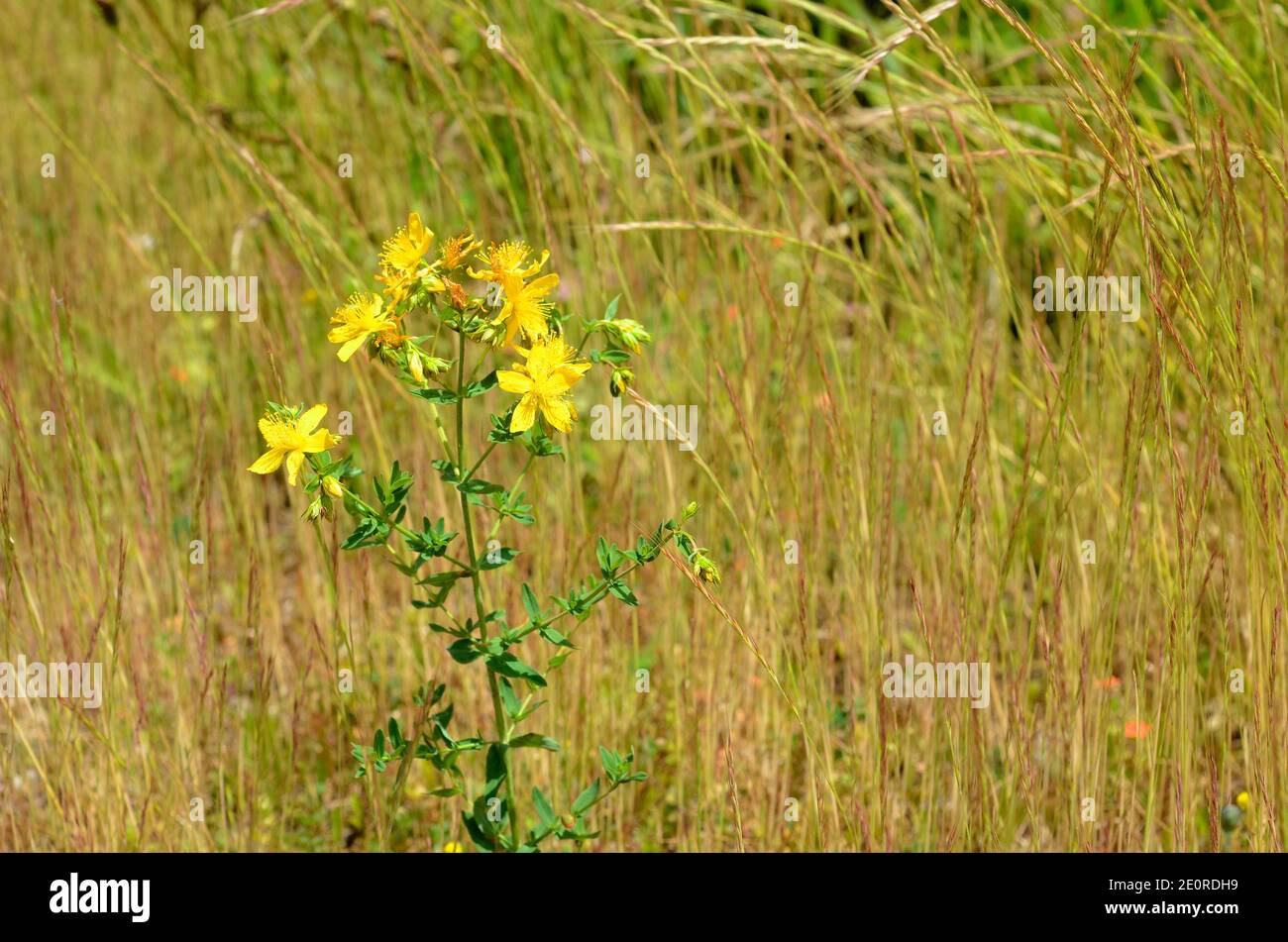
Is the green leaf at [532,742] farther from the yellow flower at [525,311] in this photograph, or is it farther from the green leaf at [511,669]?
the yellow flower at [525,311]

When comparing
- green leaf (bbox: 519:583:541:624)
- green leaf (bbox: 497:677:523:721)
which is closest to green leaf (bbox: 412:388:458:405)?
green leaf (bbox: 519:583:541:624)

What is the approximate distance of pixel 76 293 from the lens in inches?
118

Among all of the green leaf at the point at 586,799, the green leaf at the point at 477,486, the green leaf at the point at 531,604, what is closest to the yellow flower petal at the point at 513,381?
the green leaf at the point at 477,486

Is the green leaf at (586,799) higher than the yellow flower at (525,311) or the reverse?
the reverse

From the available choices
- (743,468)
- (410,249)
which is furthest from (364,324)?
(743,468)

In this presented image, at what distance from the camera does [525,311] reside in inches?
54.7

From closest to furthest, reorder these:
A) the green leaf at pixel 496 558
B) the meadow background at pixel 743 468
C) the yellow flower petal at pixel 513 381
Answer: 1. the yellow flower petal at pixel 513 381
2. the green leaf at pixel 496 558
3. the meadow background at pixel 743 468

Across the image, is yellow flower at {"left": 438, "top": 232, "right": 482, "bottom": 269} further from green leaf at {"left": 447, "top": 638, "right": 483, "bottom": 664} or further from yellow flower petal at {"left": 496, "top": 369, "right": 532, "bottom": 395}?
green leaf at {"left": 447, "top": 638, "right": 483, "bottom": 664}

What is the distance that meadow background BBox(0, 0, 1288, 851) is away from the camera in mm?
1626

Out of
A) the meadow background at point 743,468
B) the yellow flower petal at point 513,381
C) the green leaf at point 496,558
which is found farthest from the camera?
the meadow background at point 743,468

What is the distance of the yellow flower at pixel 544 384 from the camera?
4.50ft

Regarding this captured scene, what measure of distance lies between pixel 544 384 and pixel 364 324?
0.72 feet

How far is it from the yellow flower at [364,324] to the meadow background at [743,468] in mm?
432

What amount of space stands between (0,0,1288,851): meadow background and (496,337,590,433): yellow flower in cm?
24
